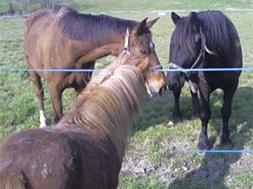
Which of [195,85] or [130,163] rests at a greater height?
[195,85]

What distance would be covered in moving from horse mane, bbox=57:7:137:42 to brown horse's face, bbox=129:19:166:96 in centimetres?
30

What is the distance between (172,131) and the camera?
21.2ft

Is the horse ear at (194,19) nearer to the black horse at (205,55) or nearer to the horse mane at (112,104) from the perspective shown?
the black horse at (205,55)

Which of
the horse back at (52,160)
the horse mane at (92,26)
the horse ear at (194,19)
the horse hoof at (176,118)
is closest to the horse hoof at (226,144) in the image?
the horse hoof at (176,118)

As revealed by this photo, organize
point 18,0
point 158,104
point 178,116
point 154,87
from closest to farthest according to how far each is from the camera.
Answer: point 154,87 < point 178,116 < point 158,104 < point 18,0

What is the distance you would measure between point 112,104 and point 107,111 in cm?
7

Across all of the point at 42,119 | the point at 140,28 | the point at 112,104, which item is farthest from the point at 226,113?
the point at 112,104

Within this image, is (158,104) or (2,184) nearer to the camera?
(2,184)

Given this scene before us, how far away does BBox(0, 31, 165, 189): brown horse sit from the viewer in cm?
260

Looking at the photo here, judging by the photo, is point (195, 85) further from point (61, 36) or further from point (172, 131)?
point (61, 36)

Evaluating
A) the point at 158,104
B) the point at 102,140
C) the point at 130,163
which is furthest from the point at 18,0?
the point at 102,140

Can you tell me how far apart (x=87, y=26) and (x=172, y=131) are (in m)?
1.91

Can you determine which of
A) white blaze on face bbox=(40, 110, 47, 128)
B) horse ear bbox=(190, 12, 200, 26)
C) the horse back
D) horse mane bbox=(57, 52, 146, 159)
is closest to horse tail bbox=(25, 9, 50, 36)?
white blaze on face bbox=(40, 110, 47, 128)

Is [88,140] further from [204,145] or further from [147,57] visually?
[204,145]
